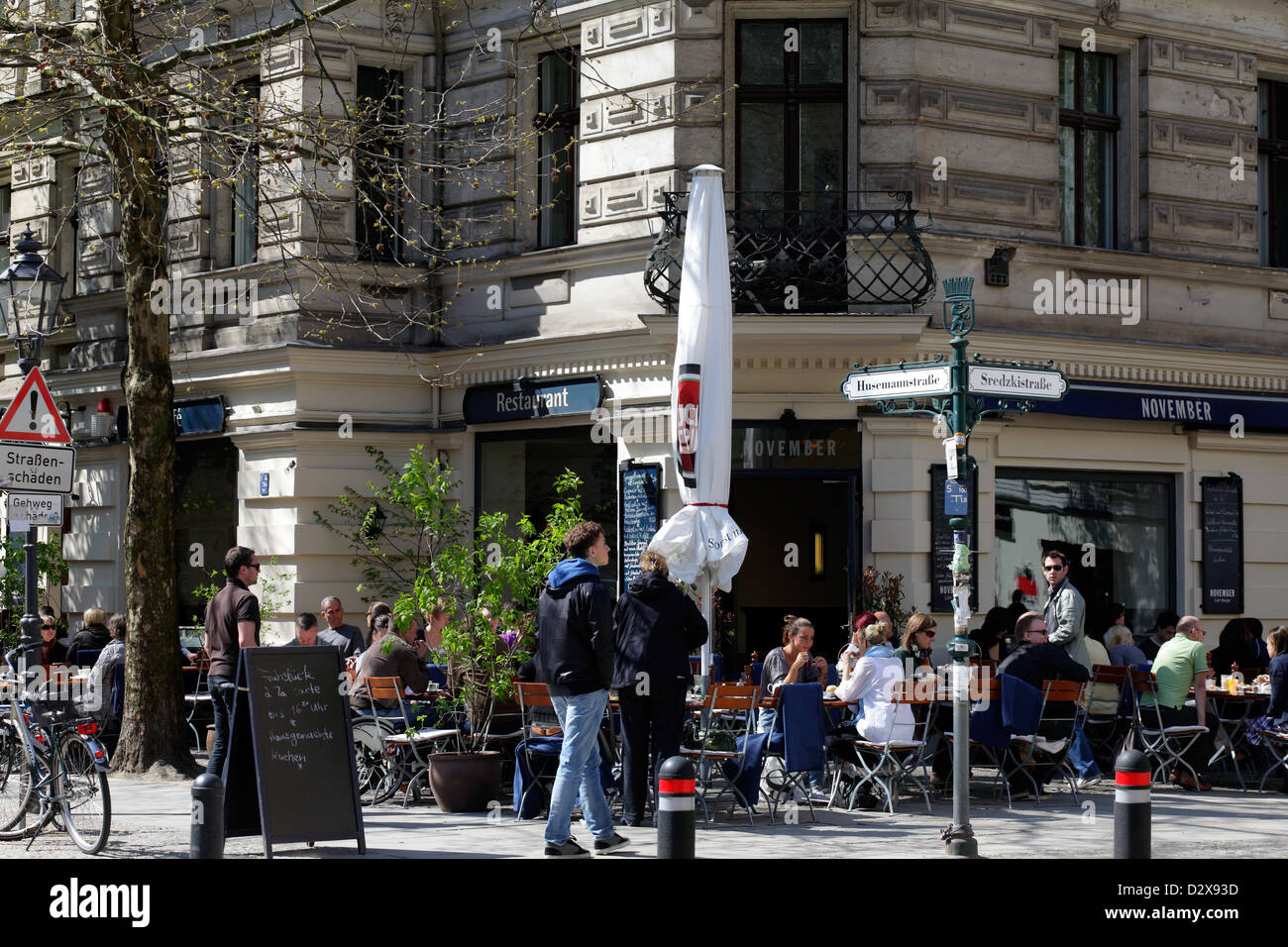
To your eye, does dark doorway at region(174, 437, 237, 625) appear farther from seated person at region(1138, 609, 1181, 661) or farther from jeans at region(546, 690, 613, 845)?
jeans at region(546, 690, 613, 845)

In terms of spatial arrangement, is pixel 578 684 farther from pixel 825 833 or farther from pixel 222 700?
pixel 222 700

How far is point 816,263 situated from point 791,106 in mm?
2003

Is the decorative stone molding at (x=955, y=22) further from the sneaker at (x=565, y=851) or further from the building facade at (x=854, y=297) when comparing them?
the sneaker at (x=565, y=851)

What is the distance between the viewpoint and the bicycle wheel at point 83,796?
10.2 m

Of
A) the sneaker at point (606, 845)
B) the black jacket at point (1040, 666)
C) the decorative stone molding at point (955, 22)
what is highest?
the decorative stone molding at point (955, 22)

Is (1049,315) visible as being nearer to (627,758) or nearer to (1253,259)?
(1253,259)

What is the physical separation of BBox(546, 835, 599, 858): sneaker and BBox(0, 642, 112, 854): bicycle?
2.62 metres

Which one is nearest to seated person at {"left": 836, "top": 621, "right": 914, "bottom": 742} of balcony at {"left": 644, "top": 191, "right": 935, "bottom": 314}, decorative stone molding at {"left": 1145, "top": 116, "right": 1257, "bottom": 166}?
balcony at {"left": 644, "top": 191, "right": 935, "bottom": 314}

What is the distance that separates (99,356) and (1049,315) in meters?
12.0

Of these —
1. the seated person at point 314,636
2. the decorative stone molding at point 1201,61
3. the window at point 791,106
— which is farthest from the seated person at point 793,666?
the decorative stone molding at point 1201,61

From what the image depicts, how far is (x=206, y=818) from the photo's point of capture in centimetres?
847

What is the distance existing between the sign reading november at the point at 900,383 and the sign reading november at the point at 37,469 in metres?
6.17

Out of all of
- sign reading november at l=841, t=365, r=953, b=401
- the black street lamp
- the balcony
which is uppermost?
the balcony

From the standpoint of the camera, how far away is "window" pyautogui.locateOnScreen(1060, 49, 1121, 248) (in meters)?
18.4
